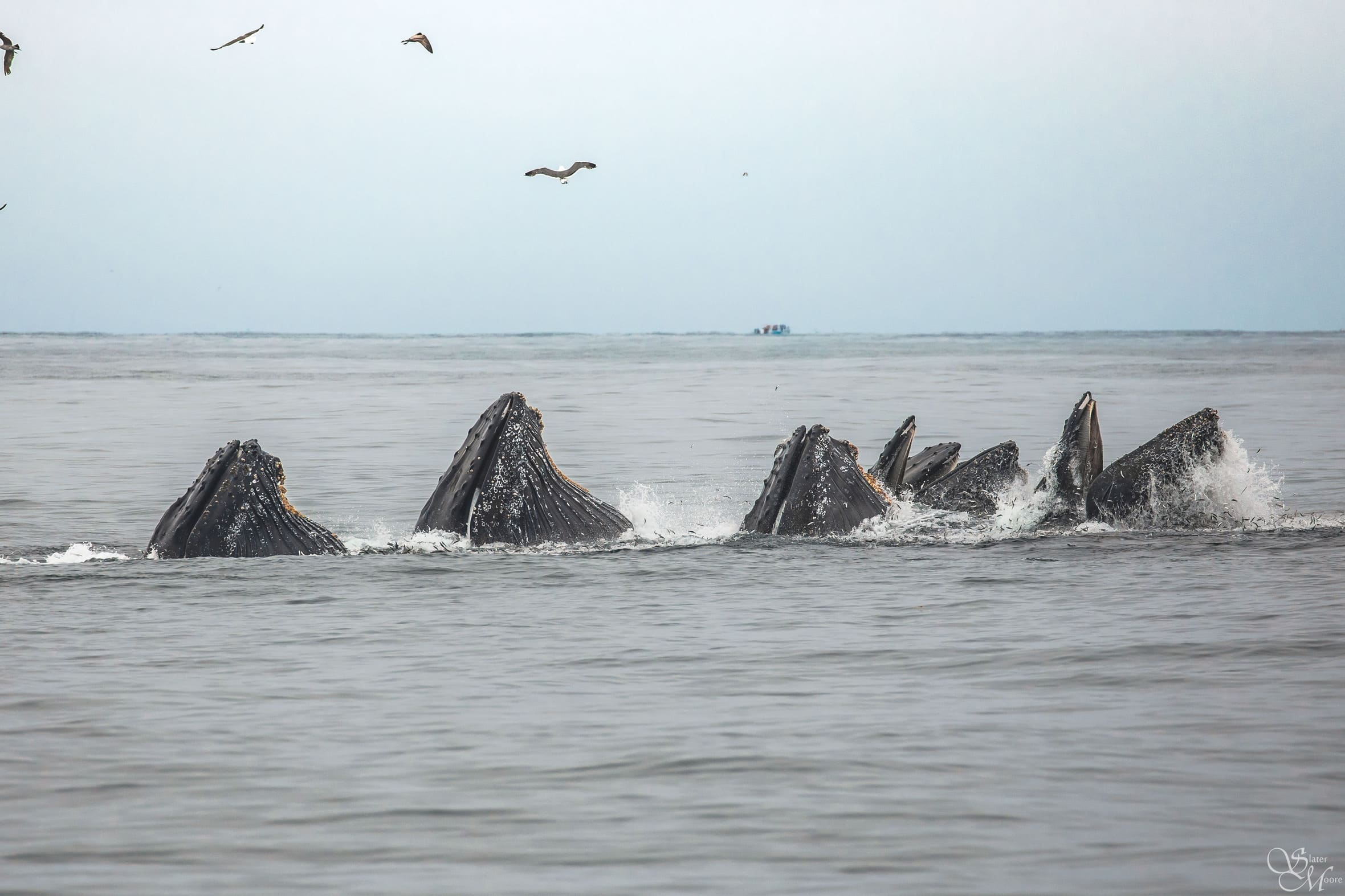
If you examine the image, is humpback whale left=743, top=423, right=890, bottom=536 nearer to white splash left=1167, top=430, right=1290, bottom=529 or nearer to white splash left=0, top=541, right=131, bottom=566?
white splash left=1167, top=430, right=1290, bottom=529

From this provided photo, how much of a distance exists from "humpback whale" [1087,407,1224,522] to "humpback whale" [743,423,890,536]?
180cm

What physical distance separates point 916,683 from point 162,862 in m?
3.64

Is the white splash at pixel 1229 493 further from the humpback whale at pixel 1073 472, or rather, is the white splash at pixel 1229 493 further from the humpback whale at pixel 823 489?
the humpback whale at pixel 823 489

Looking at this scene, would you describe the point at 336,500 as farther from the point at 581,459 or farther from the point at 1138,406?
the point at 1138,406

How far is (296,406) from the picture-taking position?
116 feet

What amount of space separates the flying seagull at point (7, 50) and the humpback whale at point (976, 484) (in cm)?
823

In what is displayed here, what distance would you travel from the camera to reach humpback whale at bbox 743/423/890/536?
11.6 meters

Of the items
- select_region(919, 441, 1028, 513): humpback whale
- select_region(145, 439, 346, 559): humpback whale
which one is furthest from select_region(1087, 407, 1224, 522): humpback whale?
select_region(145, 439, 346, 559): humpback whale

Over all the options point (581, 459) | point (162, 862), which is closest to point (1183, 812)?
point (162, 862)

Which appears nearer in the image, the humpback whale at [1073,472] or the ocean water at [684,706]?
the ocean water at [684,706]

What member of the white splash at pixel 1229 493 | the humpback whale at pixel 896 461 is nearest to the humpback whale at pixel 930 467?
the humpback whale at pixel 896 461

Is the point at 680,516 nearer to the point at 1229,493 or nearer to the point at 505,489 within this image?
the point at 505,489

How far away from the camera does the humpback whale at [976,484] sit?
501 inches

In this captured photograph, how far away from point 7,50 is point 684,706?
919 cm
